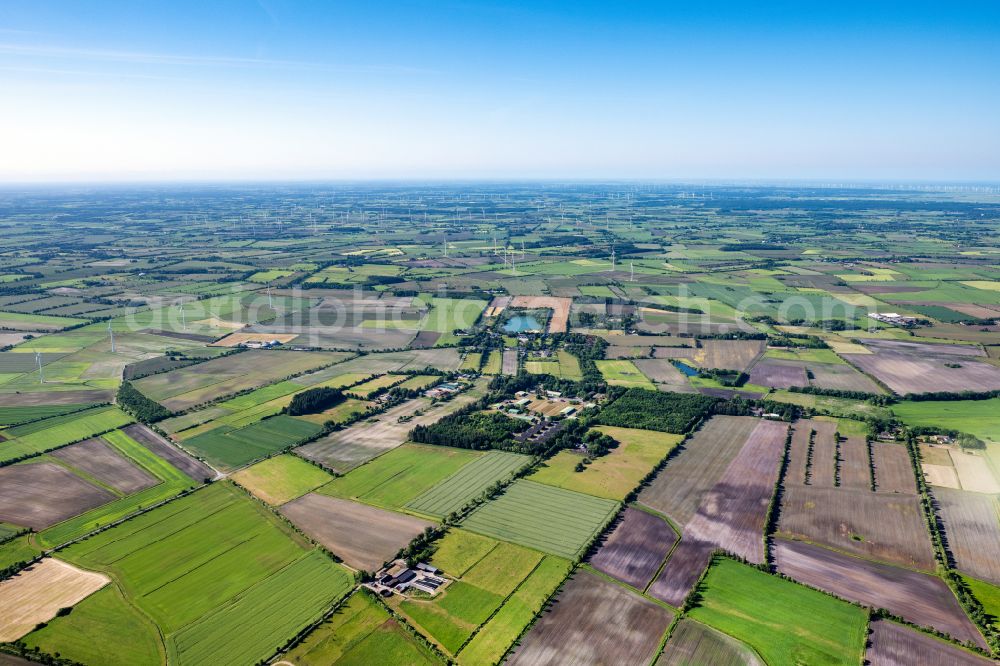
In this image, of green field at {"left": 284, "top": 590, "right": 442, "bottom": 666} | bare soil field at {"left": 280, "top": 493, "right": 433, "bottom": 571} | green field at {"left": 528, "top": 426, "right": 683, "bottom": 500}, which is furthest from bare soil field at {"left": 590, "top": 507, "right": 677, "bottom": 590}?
bare soil field at {"left": 280, "top": 493, "right": 433, "bottom": 571}

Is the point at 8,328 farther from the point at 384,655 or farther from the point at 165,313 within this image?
Answer: the point at 384,655

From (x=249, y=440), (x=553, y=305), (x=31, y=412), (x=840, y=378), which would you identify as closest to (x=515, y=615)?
(x=249, y=440)

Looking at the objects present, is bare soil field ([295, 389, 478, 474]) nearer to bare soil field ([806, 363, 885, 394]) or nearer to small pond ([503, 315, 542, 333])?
small pond ([503, 315, 542, 333])

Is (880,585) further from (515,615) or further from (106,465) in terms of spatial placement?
(106,465)

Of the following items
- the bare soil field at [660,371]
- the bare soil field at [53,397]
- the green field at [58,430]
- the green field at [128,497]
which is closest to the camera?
the green field at [128,497]

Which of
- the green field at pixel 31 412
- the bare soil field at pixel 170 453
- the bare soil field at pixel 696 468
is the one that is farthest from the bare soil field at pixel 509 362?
the green field at pixel 31 412

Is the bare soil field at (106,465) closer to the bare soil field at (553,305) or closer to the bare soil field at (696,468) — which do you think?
the bare soil field at (696,468)

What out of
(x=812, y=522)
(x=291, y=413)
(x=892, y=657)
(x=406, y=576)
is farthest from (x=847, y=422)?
(x=291, y=413)

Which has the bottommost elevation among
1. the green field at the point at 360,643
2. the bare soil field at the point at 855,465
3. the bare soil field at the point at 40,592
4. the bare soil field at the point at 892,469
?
the bare soil field at the point at 40,592
